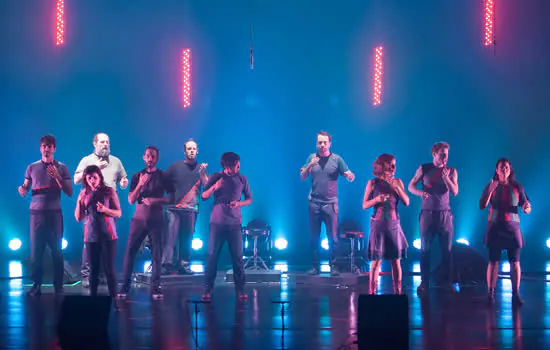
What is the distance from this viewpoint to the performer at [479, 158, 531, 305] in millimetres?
6930

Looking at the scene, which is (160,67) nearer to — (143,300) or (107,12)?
(107,12)

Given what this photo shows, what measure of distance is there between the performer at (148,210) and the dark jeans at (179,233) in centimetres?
149

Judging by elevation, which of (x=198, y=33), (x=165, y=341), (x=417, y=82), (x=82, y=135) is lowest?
(x=165, y=341)

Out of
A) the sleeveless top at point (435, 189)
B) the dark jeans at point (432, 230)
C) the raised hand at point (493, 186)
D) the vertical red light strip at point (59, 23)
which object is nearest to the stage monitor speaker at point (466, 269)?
the dark jeans at point (432, 230)

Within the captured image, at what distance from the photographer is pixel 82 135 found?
12055 millimetres

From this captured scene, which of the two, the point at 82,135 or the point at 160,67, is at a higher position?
the point at 160,67

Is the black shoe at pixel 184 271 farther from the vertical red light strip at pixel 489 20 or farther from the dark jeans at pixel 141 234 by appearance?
the vertical red light strip at pixel 489 20

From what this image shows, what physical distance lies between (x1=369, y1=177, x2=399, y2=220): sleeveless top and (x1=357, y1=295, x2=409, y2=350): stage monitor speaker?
200 centimetres

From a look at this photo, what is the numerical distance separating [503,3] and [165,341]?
910 cm

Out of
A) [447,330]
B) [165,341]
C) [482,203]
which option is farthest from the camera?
[482,203]

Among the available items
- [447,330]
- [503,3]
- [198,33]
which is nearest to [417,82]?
[503,3]

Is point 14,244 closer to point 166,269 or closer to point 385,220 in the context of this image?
point 166,269

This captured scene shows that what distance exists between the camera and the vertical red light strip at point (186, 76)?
39.5 ft

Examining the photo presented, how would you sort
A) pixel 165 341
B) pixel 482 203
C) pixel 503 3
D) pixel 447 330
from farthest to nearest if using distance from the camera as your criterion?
pixel 503 3
pixel 482 203
pixel 447 330
pixel 165 341
